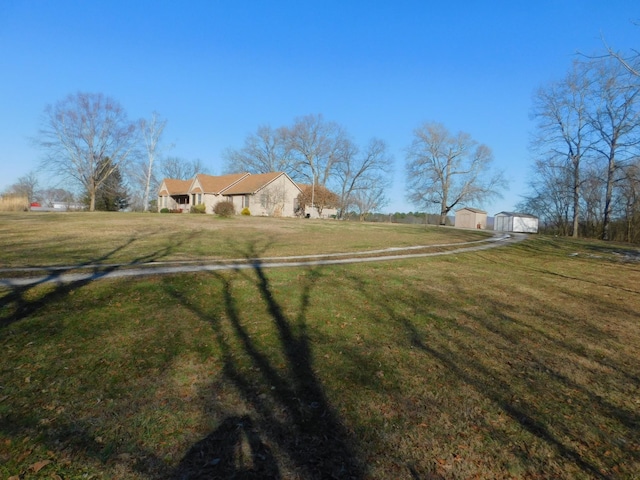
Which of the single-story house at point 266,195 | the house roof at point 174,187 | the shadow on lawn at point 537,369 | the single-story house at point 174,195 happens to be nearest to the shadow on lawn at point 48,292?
the shadow on lawn at point 537,369

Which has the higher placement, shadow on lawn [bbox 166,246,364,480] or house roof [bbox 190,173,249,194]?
house roof [bbox 190,173,249,194]

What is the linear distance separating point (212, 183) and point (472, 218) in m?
35.9

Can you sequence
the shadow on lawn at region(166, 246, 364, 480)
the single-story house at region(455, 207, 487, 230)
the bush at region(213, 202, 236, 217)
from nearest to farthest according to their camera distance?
the shadow on lawn at region(166, 246, 364, 480) → the bush at region(213, 202, 236, 217) → the single-story house at region(455, 207, 487, 230)

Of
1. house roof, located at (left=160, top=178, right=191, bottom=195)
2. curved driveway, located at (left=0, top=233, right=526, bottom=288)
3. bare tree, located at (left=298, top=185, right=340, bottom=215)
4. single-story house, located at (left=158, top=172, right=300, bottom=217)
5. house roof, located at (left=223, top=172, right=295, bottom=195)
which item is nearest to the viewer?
curved driveway, located at (left=0, top=233, right=526, bottom=288)

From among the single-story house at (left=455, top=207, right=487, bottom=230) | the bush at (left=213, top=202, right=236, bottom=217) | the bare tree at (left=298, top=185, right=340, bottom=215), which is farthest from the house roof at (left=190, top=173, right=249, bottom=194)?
the single-story house at (left=455, top=207, right=487, bottom=230)

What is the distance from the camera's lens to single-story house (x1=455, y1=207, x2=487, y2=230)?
1902 inches

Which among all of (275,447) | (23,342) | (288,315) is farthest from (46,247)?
(275,447)

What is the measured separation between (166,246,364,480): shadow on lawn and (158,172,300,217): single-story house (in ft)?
124

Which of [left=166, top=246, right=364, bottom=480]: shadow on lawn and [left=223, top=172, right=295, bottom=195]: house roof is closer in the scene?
[left=166, top=246, right=364, bottom=480]: shadow on lawn

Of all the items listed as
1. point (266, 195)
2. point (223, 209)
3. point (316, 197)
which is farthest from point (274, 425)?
point (316, 197)

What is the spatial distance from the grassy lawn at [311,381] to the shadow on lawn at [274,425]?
0.8 inches

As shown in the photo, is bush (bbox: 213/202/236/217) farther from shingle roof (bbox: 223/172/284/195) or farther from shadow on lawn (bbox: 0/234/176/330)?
shadow on lawn (bbox: 0/234/176/330)

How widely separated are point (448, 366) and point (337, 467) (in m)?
2.50

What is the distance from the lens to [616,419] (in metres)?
3.86
